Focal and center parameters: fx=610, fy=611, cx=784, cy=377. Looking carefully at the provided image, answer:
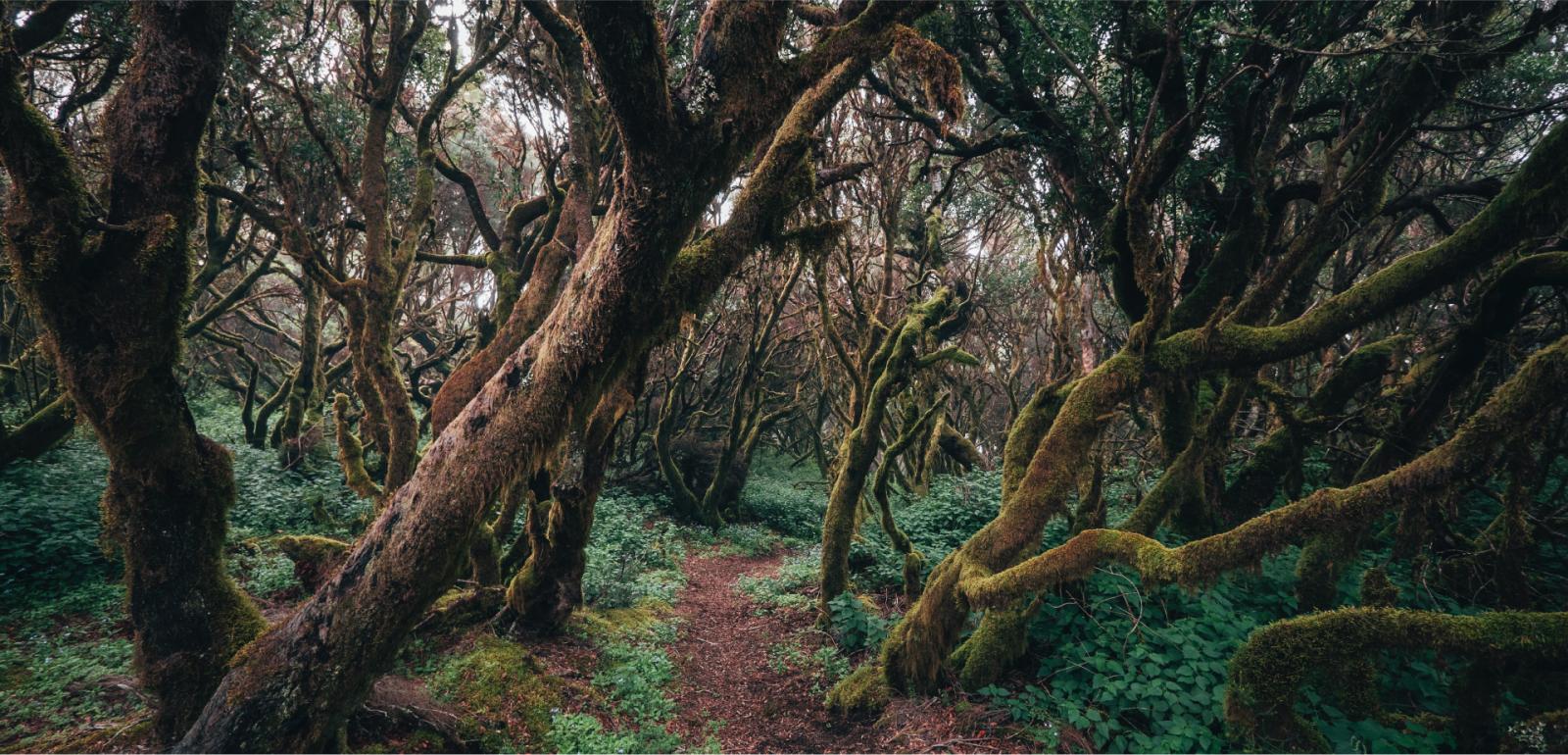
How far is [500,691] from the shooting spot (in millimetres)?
5379

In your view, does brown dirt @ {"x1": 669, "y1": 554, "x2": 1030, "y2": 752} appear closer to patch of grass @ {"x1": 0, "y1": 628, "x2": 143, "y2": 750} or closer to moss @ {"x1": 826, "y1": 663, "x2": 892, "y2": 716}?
moss @ {"x1": 826, "y1": 663, "x2": 892, "y2": 716}

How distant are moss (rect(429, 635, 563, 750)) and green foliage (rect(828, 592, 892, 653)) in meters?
3.33

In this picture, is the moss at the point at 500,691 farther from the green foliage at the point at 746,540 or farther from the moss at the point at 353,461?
the green foliage at the point at 746,540

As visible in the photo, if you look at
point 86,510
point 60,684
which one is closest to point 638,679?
point 60,684

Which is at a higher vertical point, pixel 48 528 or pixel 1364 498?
pixel 1364 498

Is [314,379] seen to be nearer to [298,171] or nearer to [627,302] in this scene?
[298,171]

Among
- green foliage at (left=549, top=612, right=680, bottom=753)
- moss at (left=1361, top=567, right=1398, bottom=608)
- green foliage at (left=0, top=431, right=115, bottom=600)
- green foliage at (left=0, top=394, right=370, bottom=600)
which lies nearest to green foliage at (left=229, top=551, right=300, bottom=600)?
green foliage at (left=0, top=394, right=370, bottom=600)

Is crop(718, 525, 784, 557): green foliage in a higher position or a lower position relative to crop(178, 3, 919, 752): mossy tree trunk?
lower

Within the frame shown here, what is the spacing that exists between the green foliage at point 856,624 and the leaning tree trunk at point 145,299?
5.75 meters

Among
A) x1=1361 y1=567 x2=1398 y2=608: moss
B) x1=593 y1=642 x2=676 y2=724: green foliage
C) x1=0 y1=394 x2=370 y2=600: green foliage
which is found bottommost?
x1=593 y1=642 x2=676 y2=724: green foliage

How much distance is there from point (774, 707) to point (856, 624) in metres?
1.49

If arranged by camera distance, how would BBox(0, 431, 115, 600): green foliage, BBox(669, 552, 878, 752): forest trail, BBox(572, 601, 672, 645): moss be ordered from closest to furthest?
BBox(669, 552, 878, 752): forest trail
BBox(0, 431, 115, 600): green foliage
BBox(572, 601, 672, 645): moss

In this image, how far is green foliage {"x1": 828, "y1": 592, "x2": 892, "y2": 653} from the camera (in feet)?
23.4

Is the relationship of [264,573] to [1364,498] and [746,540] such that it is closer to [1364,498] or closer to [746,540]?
[746,540]
